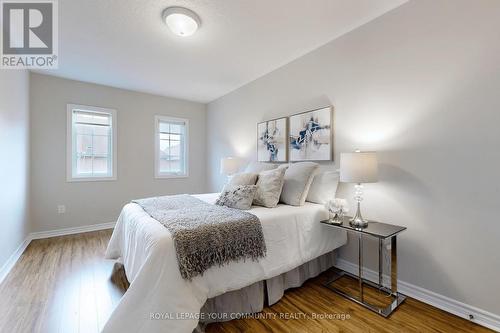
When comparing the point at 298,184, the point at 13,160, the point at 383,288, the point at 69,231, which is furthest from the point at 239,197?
the point at 69,231

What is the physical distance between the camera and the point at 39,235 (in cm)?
337

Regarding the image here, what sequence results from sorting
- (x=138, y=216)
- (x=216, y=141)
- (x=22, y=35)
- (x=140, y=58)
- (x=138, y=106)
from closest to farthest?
(x=138, y=216), (x=22, y=35), (x=140, y=58), (x=138, y=106), (x=216, y=141)

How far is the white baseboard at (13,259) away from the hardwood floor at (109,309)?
0.05 m

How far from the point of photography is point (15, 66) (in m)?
2.67

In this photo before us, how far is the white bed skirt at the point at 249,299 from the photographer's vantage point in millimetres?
1603

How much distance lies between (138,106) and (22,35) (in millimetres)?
1903

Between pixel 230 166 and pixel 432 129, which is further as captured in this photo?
pixel 230 166

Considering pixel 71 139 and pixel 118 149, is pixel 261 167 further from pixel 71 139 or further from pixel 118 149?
pixel 71 139

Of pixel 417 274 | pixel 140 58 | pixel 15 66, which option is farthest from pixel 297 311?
pixel 15 66

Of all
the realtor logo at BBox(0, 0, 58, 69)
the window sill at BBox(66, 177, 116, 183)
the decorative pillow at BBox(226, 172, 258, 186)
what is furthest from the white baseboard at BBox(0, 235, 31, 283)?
the decorative pillow at BBox(226, 172, 258, 186)

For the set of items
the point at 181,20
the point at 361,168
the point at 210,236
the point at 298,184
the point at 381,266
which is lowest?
the point at 381,266

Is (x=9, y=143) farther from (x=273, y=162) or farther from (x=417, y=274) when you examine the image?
(x=417, y=274)

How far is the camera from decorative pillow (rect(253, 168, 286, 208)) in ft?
7.27

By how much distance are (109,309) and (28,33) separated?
2.86m
